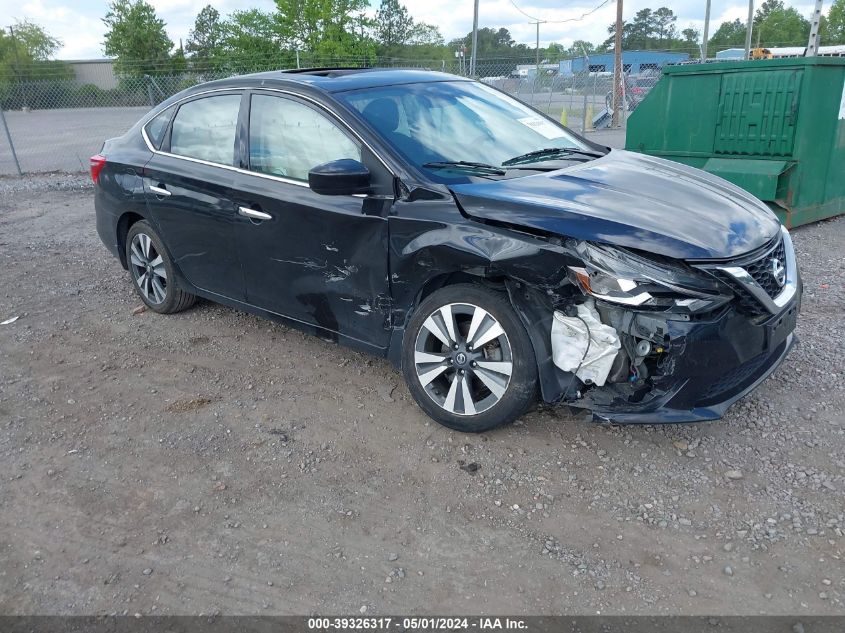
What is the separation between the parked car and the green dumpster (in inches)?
150

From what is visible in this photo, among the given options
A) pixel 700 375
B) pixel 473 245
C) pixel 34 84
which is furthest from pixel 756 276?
pixel 34 84

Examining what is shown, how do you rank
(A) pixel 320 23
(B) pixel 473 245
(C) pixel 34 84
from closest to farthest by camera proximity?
1. (B) pixel 473 245
2. (C) pixel 34 84
3. (A) pixel 320 23

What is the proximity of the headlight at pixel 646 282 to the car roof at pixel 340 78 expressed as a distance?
6.21 feet

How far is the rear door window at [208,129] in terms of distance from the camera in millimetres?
4398

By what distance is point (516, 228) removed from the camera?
3197 mm

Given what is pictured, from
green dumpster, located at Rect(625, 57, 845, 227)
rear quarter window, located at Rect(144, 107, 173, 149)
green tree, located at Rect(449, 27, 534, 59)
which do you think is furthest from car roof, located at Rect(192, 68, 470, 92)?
green tree, located at Rect(449, 27, 534, 59)

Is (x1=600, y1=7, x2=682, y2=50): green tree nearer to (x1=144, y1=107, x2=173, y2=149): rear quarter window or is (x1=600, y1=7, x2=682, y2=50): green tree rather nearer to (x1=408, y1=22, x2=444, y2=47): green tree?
(x1=408, y1=22, x2=444, y2=47): green tree

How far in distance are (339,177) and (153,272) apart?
249 cm

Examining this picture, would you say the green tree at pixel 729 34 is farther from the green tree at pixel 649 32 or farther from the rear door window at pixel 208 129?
the rear door window at pixel 208 129

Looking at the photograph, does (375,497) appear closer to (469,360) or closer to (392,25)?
(469,360)

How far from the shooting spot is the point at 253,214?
416 centimetres

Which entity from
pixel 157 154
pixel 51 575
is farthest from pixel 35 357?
pixel 51 575

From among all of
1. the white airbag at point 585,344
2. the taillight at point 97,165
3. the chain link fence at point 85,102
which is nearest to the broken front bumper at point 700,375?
the white airbag at point 585,344

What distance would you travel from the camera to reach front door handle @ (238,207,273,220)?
409 centimetres
